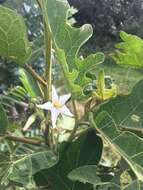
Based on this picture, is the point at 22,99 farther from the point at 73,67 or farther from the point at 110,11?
the point at 110,11

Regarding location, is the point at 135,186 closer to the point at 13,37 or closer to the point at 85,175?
the point at 85,175

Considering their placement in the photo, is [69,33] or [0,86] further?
[0,86]

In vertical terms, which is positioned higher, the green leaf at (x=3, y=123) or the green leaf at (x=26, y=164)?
the green leaf at (x=3, y=123)

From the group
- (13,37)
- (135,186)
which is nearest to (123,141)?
(135,186)

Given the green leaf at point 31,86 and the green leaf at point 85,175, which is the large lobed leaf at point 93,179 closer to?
the green leaf at point 85,175

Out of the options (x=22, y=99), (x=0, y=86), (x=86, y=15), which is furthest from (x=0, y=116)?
(x=86, y=15)

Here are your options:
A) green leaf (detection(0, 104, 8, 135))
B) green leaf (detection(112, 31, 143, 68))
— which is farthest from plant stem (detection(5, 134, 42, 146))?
green leaf (detection(112, 31, 143, 68))

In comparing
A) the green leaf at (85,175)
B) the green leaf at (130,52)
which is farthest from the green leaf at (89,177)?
the green leaf at (130,52)

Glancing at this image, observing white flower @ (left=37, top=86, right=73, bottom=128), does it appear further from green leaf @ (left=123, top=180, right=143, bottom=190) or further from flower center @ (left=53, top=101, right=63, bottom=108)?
green leaf @ (left=123, top=180, right=143, bottom=190)
